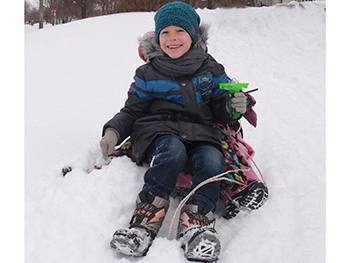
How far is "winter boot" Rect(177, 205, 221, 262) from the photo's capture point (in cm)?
139

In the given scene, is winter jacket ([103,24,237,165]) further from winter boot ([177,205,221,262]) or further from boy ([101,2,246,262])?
winter boot ([177,205,221,262])

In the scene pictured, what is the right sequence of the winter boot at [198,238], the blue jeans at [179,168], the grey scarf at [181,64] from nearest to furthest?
the winter boot at [198,238] → the blue jeans at [179,168] → the grey scarf at [181,64]

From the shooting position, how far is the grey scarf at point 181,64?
1.99m

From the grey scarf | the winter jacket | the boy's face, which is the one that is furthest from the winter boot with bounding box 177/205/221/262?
the boy's face

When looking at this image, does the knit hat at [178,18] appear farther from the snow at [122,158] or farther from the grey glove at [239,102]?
the snow at [122,158]

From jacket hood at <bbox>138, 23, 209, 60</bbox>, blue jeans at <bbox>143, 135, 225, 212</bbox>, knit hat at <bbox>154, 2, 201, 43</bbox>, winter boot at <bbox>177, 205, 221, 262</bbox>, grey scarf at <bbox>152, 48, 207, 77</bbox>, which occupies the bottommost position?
winter boot at <bbox>177, 205, 221, 262</bbox>

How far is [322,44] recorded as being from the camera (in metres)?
5.86

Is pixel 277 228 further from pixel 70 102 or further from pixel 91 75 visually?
pixel 91 75

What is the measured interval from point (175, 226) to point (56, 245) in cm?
52

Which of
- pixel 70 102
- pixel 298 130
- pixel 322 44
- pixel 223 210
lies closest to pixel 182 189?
pixel 223 210

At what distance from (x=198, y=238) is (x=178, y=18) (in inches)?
48.2

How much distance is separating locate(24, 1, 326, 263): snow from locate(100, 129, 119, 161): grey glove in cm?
10

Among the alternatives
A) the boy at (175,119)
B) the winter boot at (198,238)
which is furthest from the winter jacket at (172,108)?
the winter boot at (198,238)

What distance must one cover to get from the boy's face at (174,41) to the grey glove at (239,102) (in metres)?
0.43
